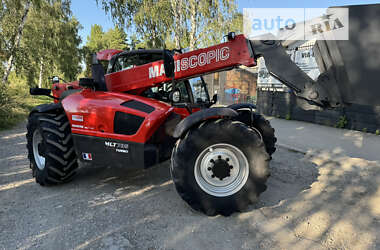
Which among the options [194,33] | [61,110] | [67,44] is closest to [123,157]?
[61,110]

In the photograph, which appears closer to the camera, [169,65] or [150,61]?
[169,65]

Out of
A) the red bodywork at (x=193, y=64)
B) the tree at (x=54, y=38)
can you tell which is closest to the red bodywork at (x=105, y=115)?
the red bodywork at (x=193, y=64)

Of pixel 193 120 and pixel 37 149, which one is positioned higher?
pixel 193 120

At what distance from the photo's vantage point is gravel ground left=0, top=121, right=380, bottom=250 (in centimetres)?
239

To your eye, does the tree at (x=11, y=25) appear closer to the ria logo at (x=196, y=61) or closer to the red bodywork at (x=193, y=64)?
the red bodywork at (x=193, y=64)

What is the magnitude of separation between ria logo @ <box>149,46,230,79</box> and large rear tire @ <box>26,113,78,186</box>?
4.88 feet

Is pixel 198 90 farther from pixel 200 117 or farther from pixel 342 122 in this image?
pixel 342 122

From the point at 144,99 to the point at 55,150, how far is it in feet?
4.66

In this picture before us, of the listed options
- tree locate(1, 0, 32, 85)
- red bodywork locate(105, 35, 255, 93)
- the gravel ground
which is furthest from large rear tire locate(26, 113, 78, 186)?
tree locate(1, 0, 32, 85)

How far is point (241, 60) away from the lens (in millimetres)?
3139

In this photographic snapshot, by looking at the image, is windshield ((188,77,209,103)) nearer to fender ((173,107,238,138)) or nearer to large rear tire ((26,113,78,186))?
fender ((173,107,238,138))

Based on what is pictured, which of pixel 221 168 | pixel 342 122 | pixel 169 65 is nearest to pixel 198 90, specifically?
pixel 169 65

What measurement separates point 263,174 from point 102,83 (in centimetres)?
263

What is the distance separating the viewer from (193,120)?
2.80m
